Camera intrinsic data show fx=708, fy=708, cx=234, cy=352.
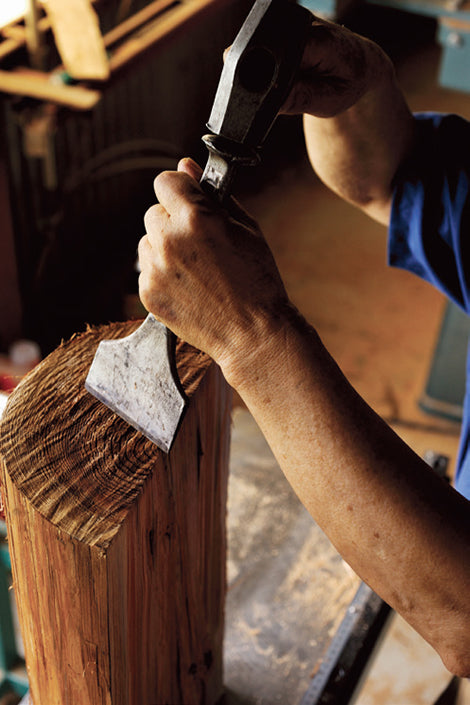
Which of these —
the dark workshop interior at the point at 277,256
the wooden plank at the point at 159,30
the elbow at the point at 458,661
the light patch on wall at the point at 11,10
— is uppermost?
the light patch on wall at the point at 11,10

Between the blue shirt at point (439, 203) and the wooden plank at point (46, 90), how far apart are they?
4.44ft

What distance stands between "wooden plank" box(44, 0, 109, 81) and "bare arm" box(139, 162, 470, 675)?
5.63 feet

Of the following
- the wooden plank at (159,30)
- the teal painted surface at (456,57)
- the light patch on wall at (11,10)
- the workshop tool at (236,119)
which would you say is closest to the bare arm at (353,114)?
the workshop tool at (236,119)

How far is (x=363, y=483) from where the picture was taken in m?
0.70

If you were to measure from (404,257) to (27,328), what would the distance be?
2230 millimetres

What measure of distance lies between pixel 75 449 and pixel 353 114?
69cm

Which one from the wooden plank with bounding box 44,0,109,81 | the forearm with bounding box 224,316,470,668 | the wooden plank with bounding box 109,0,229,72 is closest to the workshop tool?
the forearm with bounding box 224,316,470,668

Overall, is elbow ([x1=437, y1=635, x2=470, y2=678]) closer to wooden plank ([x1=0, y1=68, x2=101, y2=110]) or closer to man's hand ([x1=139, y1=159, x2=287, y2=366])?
man's hand ([x1=139, y1=159, x2=287, y2=366])

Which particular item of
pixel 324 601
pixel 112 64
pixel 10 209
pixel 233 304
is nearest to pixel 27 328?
pixel 10 209

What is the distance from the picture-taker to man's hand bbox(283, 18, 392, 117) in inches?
36.4

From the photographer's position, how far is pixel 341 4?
3092mm

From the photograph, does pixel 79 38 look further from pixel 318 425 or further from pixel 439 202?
pixel 318 425

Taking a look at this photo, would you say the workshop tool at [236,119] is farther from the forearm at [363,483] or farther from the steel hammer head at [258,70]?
the forearm at [363,483]

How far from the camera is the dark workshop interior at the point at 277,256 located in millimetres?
1340
